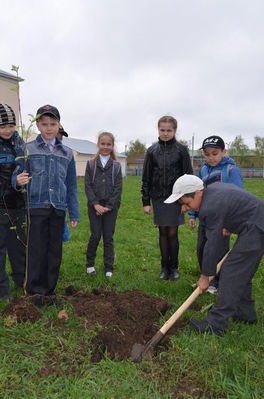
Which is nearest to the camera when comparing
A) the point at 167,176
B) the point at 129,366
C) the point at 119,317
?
the point at 129,366

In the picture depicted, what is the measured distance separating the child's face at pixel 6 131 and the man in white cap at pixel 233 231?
1.96m

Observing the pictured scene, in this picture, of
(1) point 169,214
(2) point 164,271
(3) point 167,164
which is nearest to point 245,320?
(2) point 164,271

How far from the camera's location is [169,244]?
461 cm

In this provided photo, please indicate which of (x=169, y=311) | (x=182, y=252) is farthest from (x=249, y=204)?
(x=182, y=252)

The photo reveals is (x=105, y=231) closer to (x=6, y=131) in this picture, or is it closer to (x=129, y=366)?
(x=6, y=131)

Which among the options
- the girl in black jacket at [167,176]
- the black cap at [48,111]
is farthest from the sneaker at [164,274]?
the black cap at [48,111]

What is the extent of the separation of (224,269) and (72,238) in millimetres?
4296

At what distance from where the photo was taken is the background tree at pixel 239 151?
5112cm

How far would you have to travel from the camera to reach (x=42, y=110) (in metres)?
3.47

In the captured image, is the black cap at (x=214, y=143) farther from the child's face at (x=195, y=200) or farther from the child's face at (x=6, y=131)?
the child's face at (x=6, y=131)

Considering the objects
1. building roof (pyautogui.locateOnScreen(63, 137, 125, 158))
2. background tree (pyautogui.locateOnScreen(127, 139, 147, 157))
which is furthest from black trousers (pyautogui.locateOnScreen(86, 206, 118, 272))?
background tree (pyautogui.locateOnScreen(127, 139, 147, 157))

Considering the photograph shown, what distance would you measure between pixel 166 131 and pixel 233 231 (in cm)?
188

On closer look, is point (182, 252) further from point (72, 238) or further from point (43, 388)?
point (43, 388)

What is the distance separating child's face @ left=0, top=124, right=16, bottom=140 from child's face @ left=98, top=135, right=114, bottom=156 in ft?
4.41
